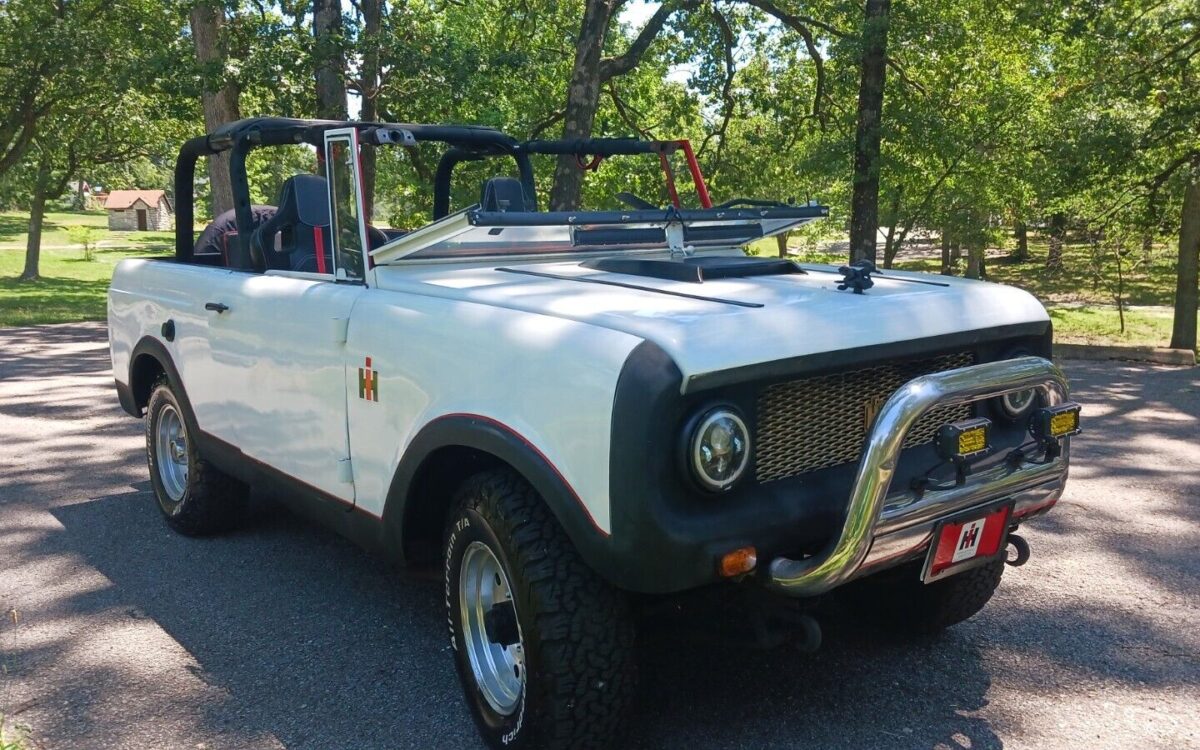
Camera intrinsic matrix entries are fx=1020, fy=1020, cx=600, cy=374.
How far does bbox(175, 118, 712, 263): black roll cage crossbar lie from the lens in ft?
13.0

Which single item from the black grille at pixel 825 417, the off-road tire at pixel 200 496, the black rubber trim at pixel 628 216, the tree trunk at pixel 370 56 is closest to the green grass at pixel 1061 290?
the tree trunk at pixel 370 56

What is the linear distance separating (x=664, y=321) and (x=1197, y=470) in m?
4.91

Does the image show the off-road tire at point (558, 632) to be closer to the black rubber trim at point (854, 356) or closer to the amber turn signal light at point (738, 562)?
the amber turn signal light at point (738, 562)

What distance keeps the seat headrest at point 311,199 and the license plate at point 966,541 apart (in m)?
2.55

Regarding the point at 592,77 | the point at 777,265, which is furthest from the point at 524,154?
the point at 592,77

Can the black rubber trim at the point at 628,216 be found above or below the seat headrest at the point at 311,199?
below

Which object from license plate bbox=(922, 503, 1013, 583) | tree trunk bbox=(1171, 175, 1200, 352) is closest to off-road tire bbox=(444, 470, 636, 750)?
license plate bbox=(922, 503, 1013, 583)

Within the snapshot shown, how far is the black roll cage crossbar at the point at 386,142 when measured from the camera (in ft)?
13.0

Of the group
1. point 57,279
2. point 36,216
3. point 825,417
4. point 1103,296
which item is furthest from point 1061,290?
point 57,279

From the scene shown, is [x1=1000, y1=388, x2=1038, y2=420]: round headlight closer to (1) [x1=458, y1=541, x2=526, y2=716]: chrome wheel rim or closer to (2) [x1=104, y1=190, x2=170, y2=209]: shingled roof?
(1) [x1=458, y1=541, x2=526, y2=716]: chrome wheel rim

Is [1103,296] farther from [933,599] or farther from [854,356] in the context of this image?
[854,356]

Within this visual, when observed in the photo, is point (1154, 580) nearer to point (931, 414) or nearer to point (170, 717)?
point (931, 414)

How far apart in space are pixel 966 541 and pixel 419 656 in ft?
6.20

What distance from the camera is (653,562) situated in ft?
7.86
